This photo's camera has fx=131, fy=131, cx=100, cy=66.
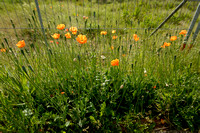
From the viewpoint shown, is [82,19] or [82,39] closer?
[82,39]

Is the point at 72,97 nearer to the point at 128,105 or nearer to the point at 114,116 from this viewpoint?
the point at 114,116

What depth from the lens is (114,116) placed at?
1.56m

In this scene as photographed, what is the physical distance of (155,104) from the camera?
179 cm

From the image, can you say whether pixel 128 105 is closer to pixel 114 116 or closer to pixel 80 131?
A: pixel 114 116

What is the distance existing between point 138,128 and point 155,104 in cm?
47

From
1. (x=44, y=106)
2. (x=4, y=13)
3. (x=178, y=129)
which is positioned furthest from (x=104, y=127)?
(x=4, y=13)

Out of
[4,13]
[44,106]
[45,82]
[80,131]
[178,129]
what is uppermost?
[4,13]

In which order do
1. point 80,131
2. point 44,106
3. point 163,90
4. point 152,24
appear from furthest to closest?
point 152,24, point 163,90, point 44,106, point 80,131

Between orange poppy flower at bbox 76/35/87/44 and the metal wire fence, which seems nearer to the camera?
orange poppy flower at bbox 76/35/87/44

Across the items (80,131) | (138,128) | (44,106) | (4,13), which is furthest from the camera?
(4,13)

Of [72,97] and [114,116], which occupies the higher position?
[72,97]

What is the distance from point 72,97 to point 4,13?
3.87m

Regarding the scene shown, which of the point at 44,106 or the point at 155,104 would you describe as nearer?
the point at 44,106

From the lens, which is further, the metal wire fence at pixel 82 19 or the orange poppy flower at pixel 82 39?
the metal wire fence at pixel 82 19
